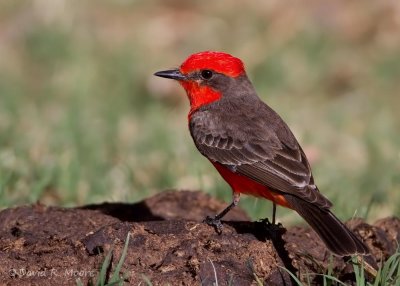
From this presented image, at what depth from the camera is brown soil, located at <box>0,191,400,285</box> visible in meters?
4.38

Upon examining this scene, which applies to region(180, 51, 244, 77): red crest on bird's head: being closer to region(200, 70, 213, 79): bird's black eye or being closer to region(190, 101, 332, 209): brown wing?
region(200, 70, 213, 79): bird's black eye

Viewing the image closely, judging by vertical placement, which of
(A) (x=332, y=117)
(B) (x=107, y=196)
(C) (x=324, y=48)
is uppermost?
(C) (x=324, y=48)

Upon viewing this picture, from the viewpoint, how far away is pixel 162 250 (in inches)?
179

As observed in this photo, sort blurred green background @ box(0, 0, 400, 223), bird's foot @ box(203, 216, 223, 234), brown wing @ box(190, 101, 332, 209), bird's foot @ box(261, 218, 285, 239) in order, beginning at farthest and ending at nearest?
blurred green background @ box(0, 0, 400, 223) → brown wing @ box(190, 101, 332, 209) → bird's foot @ box(261, 218, 285, 239) → bird's foot @ box(203, 216, 223, 234)

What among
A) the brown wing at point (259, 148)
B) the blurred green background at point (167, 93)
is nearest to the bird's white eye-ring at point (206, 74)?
the brown wing at point (259, 148)

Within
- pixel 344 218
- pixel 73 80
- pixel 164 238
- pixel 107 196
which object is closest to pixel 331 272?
→ pixel 164 238

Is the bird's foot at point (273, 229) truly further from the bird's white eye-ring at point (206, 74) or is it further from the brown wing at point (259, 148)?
the bird's white eye-ring at point (206, 74)

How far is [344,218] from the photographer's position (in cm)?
646

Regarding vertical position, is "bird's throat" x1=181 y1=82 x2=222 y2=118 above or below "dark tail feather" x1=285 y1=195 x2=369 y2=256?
above

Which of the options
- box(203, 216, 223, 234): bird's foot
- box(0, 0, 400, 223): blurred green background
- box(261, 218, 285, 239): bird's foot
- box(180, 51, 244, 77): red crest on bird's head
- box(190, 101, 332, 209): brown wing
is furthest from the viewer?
box(0, 0, 400, 223): blurred green background

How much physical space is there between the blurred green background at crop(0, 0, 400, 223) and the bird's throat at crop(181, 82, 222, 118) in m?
0.92

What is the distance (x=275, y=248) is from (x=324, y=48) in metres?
6.90

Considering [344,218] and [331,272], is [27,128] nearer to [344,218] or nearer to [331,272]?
[344,218]

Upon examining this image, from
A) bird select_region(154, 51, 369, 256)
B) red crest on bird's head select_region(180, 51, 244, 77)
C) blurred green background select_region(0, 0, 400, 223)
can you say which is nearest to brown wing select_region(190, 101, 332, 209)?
bird select_region(154, 51, 369, 256)
